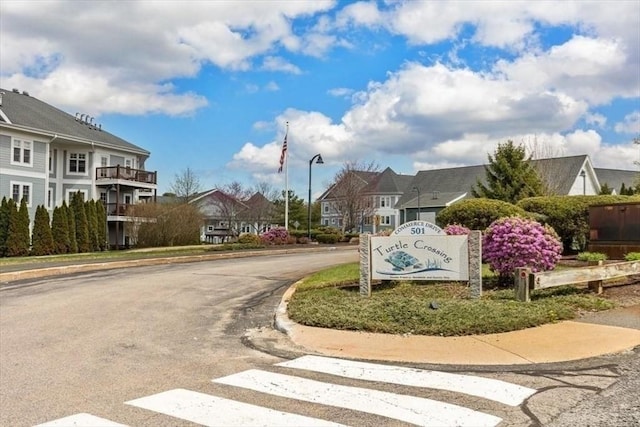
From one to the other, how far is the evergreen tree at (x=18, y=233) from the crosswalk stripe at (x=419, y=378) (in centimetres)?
3037

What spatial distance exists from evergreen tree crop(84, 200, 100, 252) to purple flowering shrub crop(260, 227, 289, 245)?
36.0ft

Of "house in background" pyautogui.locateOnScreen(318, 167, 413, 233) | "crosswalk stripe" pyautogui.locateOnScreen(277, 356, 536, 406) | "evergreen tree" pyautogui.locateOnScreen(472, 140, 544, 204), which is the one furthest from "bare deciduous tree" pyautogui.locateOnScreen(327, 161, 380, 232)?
"crosswalk stripe" pyautogui.locateOnScreen(277, 356, 536, 406)

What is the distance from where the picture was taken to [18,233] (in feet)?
108

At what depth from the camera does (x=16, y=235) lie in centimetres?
3272

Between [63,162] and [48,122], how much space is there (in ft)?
10.4

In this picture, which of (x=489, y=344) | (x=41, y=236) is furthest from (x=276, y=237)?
(x=489, y=344)

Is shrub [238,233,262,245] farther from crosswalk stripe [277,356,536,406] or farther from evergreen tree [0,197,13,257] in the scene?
crosswalk stripe [277,356,536,406]

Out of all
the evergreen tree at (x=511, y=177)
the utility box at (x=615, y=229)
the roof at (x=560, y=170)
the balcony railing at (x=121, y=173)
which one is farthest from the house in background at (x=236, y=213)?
the utility box at (x=615, y=229)

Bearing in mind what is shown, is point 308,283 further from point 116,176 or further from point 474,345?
point 116,176

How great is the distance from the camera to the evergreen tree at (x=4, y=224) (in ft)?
106

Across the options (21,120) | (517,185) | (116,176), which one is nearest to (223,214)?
(116,176)

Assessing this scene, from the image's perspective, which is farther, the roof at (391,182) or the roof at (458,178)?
the roof at (391,182)

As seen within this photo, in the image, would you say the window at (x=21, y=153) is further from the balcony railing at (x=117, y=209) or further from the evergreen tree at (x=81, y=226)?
the balcony railing at (x=117, y=209)

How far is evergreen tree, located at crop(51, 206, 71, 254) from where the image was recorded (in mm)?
34844
